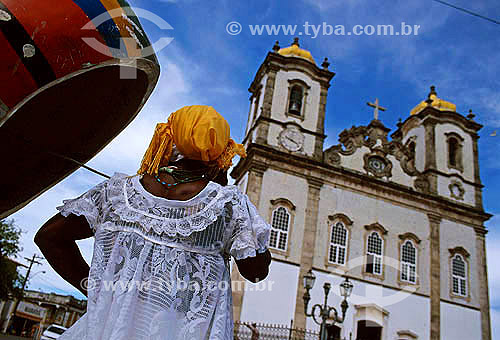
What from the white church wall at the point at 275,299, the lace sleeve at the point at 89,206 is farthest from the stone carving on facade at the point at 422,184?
the lace sleeve at the point at 89,206

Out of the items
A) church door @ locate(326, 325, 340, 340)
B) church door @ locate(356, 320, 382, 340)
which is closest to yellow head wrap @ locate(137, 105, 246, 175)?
church door @ locate(326, 325, 340, 340)

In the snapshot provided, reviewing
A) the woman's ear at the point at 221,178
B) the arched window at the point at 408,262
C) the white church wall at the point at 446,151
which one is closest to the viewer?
the woman's ear at the point at 221,178

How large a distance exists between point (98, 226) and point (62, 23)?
812 millimetres

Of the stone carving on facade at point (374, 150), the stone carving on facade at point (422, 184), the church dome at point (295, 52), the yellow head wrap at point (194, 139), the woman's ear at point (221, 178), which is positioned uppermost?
the church dome at point (295, 52)

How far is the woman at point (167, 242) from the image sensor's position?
62.3 inches

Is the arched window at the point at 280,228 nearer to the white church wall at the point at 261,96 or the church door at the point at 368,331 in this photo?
the church door at the point at 368,331

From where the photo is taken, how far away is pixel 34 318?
39.3 meters

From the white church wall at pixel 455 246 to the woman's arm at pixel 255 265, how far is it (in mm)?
19071

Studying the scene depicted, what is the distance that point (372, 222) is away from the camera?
18.6m

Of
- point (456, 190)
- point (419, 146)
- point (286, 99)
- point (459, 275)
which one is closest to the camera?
point (459, 275)

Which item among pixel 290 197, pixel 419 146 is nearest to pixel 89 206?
pixel 290 197

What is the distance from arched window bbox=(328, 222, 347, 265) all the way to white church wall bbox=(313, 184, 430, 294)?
0.72 feet

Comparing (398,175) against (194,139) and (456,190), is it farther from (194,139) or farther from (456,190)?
(194,139)

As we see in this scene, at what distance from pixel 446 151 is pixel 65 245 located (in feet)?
75.4
